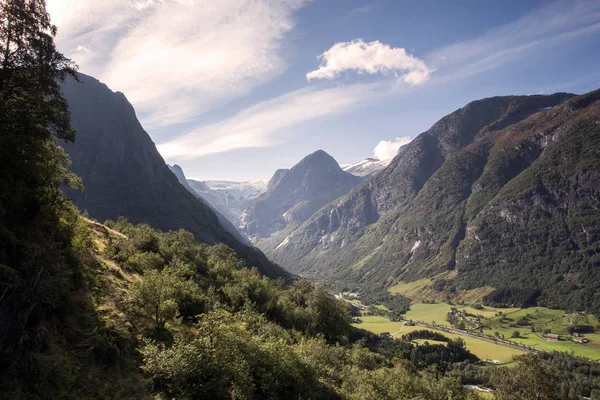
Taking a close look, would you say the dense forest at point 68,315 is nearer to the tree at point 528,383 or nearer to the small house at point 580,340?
the tree at point 528,383

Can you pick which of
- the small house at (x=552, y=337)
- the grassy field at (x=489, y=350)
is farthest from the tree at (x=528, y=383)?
the small house at (x=552, y=337)

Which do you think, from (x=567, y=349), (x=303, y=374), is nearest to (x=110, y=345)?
(x=303, y=374)

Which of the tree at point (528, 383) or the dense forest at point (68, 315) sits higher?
the dense forest at point (68, 315)

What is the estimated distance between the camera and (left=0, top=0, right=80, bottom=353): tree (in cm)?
2008

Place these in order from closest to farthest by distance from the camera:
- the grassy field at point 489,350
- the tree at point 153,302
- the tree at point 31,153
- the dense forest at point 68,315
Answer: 1. the dense forest at point 68,315
2. the tree at point 31,153
3. the tree at point 153,302
4. the grassy field at point 489,350

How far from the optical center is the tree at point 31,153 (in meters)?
20.1

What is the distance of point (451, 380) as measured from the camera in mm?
57219

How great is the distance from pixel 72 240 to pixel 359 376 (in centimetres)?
3436

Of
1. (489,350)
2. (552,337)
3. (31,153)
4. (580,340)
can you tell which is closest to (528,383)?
(31,153)

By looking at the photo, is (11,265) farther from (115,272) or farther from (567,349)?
(567,349)

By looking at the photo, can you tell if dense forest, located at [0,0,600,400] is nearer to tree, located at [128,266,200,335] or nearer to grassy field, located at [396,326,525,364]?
tree, located at [128,266,200,335]

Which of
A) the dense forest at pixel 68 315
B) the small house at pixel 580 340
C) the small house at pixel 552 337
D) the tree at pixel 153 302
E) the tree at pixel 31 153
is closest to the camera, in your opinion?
the dense forest at pixel 68 315

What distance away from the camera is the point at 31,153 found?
81.7 feet

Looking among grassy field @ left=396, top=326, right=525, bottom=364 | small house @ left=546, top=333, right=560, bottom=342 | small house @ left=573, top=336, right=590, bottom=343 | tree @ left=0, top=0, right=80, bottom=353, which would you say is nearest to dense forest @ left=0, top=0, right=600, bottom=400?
tree @ left=0, top=0, right=80, bottom=353
